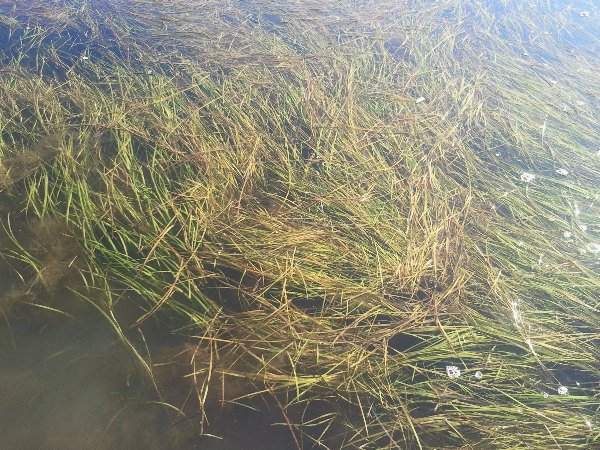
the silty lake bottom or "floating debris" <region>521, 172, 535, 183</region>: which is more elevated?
"floating debris" <region>521, 172, 535, 183</region>

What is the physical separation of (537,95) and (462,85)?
70cm

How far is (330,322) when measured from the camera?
188cm

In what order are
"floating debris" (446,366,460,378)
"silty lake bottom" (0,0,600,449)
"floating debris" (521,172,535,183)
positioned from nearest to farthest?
"silty lake bottom" (0,0,600,449), "floating debris" (446,366,460,378), "floating debris" (521,172,535,183)

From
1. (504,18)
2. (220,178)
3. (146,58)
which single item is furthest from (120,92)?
(504,18)

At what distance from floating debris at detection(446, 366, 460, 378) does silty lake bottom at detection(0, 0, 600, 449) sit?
13 mm

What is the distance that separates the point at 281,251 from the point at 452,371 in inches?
36.2

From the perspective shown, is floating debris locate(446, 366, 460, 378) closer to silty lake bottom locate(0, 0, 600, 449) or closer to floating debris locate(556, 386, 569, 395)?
silty lake bottom locate(0, 0, 600, 449)

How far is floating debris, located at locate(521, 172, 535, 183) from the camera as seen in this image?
2.94 meters

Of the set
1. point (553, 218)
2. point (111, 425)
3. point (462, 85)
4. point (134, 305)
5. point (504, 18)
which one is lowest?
point (111, 425)

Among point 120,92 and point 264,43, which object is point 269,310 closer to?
point 120,92

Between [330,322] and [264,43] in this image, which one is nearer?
[330,322]

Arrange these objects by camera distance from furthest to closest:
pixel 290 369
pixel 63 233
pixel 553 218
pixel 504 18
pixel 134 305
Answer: pixel 504 18 < pixel 553 218 < pixel 63 233 < pixel 134 305 < pixel 290 369

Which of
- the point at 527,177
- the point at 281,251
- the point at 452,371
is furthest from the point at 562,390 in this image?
the point at 527,177

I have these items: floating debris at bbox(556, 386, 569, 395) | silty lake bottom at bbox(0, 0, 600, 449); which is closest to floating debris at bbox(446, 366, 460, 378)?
silty lake bottom at bbox(0, 0, 600, 449)
